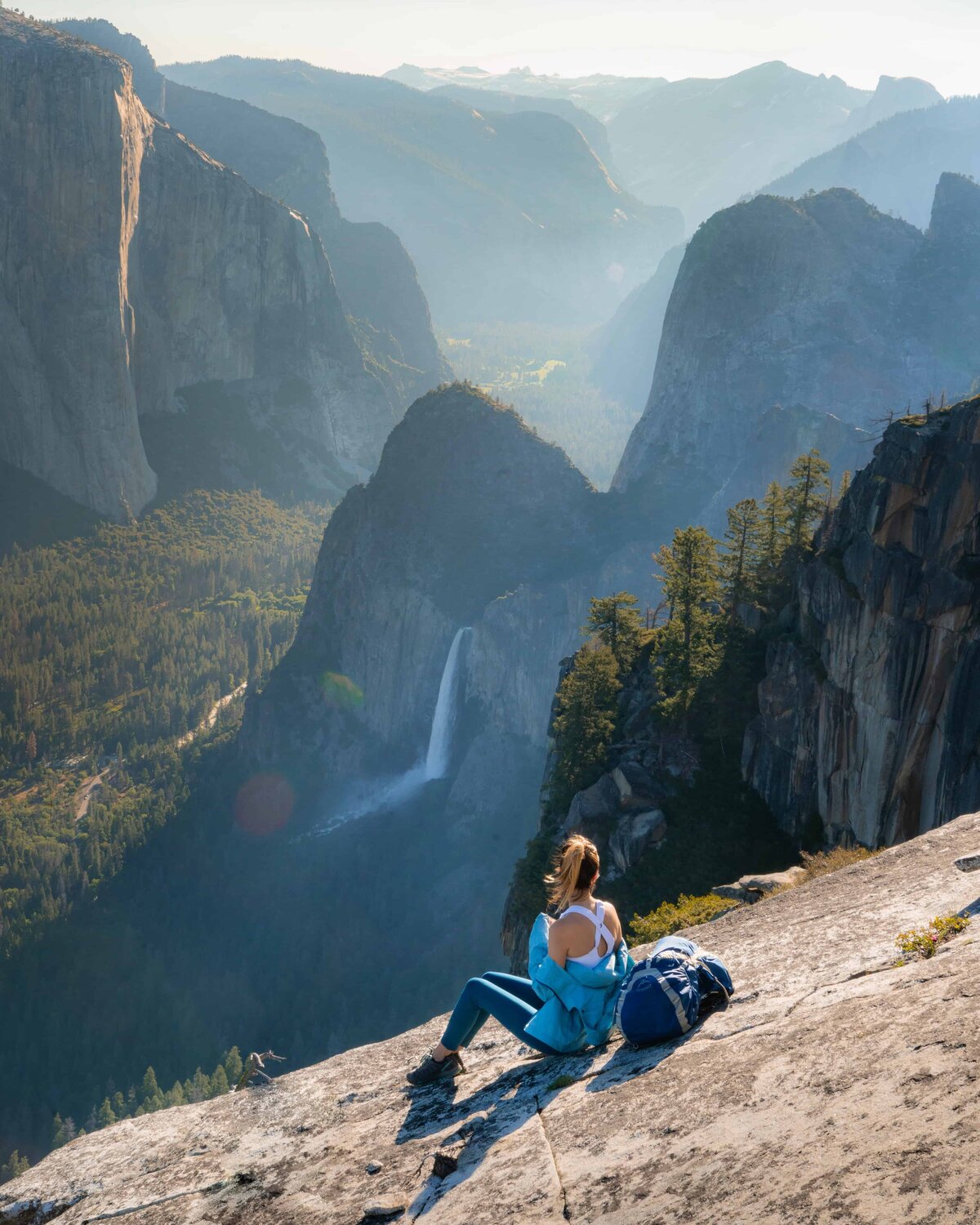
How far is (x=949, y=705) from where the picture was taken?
24.4 m

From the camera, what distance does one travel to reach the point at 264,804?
115 meters

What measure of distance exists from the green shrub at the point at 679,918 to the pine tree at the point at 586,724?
20.1 metres

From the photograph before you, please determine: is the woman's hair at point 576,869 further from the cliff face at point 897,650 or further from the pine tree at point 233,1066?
the pine tree at point 233,1066

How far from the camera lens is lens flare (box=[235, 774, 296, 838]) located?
112 m

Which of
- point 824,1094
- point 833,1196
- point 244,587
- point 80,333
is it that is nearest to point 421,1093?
point 824,1094

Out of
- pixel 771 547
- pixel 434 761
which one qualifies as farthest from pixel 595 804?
pixel 434 761

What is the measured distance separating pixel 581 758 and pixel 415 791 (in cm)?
6963

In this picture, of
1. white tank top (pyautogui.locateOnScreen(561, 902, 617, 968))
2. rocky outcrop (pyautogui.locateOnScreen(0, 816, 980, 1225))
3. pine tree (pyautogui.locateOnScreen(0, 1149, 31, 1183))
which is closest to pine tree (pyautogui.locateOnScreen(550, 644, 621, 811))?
rocky outcrop (pyautogui.locateOnScreen(0, 816, 980, 1225))

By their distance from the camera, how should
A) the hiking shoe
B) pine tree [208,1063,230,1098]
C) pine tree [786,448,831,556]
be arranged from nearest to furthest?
the hiking shoe < pine tree [786,448,831,556] < pine tree [208,1063,230,1098]

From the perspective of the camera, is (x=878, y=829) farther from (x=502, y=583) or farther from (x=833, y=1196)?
(x=502, y=583)

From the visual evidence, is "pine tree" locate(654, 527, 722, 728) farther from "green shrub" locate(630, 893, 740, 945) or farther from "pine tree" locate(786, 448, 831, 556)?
"green shrub" locate(630, 893, 740, 945)

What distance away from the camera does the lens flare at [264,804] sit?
112 metres

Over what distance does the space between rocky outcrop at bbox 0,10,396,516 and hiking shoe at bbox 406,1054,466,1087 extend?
530 feet

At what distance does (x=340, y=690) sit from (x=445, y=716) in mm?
16176
